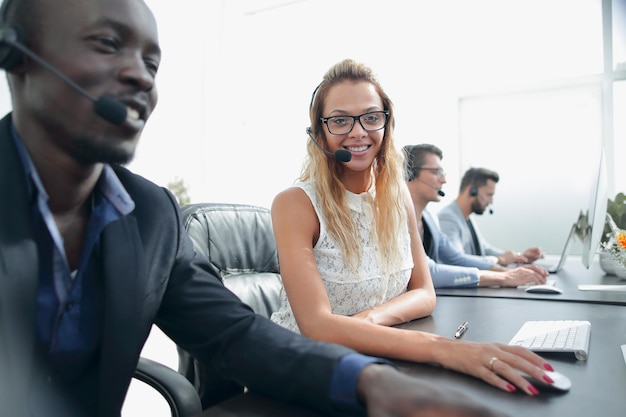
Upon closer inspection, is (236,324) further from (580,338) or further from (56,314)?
(580,338)

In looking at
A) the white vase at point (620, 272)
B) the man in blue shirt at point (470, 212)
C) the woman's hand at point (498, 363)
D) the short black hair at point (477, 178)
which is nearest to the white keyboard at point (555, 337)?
the woman's hand at point (498, 363)

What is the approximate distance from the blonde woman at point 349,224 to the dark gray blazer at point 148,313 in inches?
12.0

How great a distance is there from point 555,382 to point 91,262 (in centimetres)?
78

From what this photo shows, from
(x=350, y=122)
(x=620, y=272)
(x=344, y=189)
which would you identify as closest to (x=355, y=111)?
(x=350, y=122)

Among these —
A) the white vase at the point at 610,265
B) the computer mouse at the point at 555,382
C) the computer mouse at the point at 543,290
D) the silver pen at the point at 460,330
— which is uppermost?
the computer mouse at the point at 555,382

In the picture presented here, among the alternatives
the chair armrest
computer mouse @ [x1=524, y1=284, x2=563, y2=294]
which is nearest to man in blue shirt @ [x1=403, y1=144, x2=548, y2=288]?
computer mouse @ [x1=524, y1=284, x2=563, y2=294]

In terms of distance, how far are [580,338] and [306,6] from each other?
4.24m

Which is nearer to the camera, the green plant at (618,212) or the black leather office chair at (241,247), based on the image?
the black leather office chair at (241,247)

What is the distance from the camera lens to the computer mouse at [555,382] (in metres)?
0.75

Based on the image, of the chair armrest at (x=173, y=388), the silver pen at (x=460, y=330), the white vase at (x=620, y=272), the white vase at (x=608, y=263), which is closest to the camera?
the chair armrest at (x=173, y=388)

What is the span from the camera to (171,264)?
838mm

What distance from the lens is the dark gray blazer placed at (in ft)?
2.11

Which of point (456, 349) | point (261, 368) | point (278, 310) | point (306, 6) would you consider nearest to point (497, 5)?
point (306, 6)

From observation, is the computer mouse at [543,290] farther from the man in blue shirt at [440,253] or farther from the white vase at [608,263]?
the white vase at [608,263]
